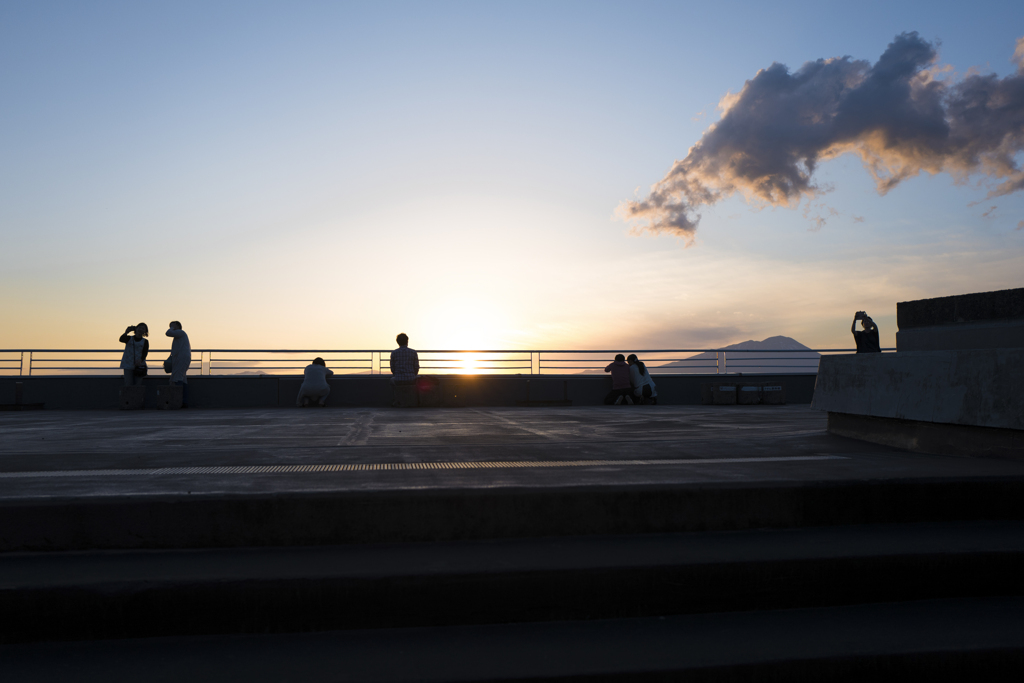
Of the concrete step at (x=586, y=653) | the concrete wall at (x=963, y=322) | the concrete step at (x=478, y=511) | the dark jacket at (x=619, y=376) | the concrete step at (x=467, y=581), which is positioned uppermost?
the concrete wall at (x=963, y=322)

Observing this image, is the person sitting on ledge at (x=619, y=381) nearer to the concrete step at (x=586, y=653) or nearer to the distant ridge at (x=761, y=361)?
the distant ridge at (x=761, y=361)

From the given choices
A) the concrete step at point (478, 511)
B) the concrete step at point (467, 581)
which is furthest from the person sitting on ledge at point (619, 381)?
the concrete step at point (467, 581)

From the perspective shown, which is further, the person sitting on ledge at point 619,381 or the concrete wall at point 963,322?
the person sitting on ledge at point 619,381

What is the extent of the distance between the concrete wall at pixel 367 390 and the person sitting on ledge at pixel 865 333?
449 cm

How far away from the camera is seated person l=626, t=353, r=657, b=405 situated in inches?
643

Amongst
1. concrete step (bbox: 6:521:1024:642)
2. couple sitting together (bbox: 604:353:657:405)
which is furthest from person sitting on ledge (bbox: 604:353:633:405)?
concrete step (bbox: 6:521:1024:642)

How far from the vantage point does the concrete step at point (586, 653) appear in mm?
2004

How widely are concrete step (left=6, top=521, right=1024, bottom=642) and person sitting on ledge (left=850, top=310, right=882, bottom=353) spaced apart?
1157cm

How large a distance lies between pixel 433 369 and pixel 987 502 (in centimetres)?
1443

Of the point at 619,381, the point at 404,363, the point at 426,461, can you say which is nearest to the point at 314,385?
the point at 404,363

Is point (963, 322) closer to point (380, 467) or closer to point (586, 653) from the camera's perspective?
point (586, 653)

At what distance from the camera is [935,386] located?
14.5 feet

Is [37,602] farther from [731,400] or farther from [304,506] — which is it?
[731,400]

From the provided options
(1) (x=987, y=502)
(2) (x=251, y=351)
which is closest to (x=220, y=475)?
(1) (x=987, y=502)
